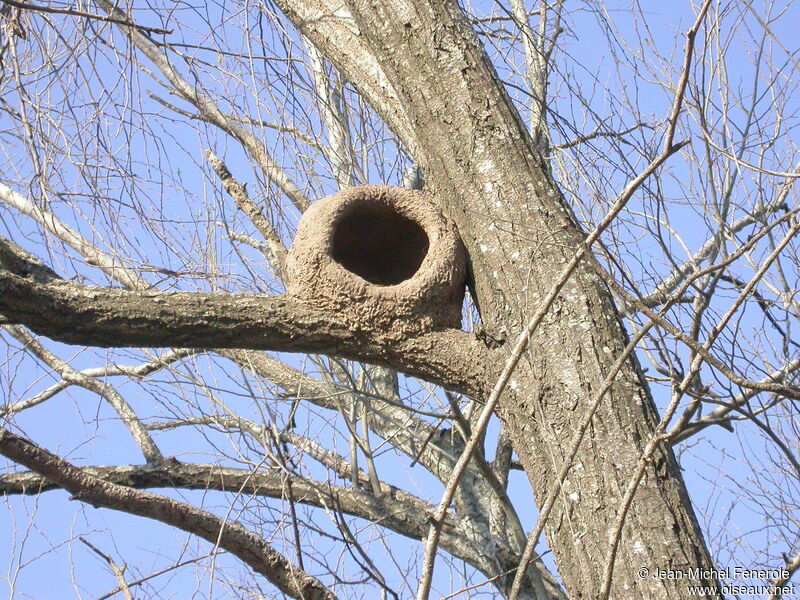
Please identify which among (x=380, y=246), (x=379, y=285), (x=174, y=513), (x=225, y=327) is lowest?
(x=174, y=513)

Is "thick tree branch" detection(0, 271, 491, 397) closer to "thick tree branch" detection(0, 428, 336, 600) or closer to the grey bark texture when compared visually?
the grey bark texture

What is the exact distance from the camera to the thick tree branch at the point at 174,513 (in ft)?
11.2

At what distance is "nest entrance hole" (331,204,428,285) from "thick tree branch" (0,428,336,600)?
137cm

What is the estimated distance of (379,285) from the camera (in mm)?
3857

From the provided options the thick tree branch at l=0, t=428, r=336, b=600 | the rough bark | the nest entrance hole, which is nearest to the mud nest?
the nest entrance hole

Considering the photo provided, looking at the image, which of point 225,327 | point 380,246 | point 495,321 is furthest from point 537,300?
point 380,246

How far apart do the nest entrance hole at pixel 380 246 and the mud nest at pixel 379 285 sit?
0.07ft

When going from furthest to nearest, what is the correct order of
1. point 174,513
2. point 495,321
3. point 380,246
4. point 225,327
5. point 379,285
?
point 380,246
point 379,285
point 174,513
point 495,321
point 225,327

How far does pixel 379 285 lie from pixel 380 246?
2.80 ft

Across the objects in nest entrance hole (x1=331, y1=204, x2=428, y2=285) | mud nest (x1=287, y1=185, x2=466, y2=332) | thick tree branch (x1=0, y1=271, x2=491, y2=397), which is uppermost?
nest entrance hole (x1=331, y1=204, x2=428, y2=285)

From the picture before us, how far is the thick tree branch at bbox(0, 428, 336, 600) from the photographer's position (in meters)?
3.41

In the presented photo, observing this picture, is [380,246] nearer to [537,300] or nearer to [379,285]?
[379,285]

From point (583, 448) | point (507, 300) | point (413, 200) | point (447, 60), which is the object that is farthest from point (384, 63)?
point (583, 448)

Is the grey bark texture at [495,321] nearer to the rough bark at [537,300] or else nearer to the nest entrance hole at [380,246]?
the rough bark at [537,300]
